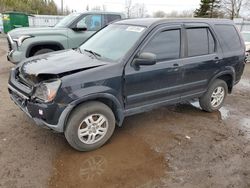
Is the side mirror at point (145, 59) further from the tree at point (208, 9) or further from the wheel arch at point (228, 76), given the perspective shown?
the tree at point (208, 9)

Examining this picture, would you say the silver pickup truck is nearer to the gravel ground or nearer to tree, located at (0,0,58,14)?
the gravel ground

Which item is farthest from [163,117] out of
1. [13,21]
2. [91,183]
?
[13,21]

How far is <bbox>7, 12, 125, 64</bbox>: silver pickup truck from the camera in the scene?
7250mm

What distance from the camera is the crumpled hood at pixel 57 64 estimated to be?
3.55 metres

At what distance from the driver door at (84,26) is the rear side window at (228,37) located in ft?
13.8

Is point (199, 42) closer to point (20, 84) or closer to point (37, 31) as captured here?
point (20, 84)

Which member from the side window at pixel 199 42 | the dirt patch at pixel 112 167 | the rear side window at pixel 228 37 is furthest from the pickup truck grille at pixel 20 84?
the rear side window at pixel 228 37

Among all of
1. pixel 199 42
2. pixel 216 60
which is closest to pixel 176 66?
pixel 199 42

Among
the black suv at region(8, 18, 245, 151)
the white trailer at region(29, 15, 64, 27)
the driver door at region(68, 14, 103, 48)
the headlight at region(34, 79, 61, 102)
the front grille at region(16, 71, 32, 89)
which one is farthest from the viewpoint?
the white trailer at region(29, 15, 64, 27)

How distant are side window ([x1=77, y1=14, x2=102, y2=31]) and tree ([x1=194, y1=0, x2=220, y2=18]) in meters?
34.3

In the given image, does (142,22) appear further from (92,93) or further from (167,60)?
(92,93)

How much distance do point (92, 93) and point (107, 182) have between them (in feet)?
3.86

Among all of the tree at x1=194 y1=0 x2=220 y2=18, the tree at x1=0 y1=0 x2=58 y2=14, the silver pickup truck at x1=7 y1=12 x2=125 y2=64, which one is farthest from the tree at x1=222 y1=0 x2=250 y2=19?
the silver pickup truck at x1=7 y1=12 x2=125 y2=64

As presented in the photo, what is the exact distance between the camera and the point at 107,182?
A: 10.4 feet
